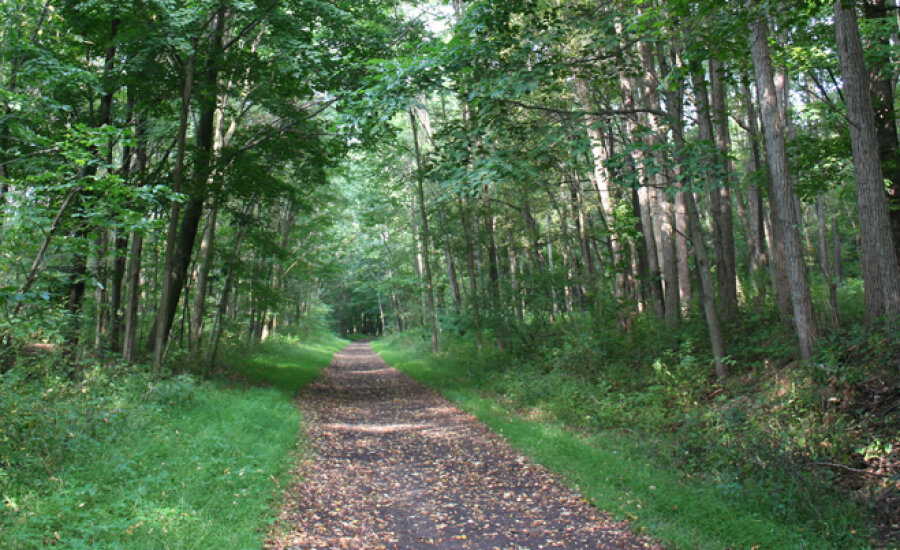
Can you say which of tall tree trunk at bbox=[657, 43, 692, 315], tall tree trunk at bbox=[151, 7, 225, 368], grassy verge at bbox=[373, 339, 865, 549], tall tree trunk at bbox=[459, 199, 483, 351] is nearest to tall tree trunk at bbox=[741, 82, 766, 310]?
tall tree trunk at bbox=[657, 43, 692, 315]

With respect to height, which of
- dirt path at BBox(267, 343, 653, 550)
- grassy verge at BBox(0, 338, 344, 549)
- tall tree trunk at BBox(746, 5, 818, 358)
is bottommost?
dirt path at BBox(267, 343, 653, 550)

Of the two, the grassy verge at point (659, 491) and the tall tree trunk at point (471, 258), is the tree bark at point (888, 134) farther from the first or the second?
the tall tree trunk at point (471, 258)

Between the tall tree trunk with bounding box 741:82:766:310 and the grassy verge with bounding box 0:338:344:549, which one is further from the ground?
the tall tree trunk with bounding box 741:82:766:310

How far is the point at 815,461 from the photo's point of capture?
5.13m

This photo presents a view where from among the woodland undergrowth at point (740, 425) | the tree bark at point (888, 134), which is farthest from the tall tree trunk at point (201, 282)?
the tree bark at point (888, 134)

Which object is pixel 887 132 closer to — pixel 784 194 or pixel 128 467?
pixel 784 194

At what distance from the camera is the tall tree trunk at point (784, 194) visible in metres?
7.04

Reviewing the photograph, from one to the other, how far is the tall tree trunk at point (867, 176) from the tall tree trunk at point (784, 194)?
2.16 ft

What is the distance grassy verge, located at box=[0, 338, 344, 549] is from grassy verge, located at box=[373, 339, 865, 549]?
329 cm

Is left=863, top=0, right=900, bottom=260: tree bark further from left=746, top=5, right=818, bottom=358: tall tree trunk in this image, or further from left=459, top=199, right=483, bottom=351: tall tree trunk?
left=459, top=199, right=483, bottom=351: tall tree trunk

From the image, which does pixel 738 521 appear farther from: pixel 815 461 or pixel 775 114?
pixel 775 114

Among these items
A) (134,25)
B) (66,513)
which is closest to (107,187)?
(66,513)

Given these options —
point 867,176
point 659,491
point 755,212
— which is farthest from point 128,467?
point 755,212

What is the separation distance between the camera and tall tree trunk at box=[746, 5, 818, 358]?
23.1ft
